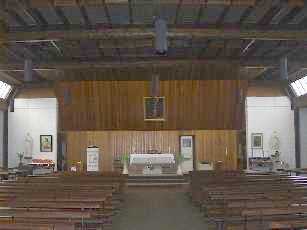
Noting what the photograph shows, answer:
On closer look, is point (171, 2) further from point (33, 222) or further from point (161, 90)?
point (161, 90)

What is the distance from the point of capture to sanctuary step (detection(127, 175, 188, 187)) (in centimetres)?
1784

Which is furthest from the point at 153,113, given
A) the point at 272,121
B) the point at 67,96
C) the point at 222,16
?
the point at 272,121

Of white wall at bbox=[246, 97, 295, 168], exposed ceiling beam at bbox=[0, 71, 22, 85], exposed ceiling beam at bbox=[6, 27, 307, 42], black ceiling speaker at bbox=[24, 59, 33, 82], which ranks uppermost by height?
exposed ceiling beam at bbox=[0, 71, 22, 85]

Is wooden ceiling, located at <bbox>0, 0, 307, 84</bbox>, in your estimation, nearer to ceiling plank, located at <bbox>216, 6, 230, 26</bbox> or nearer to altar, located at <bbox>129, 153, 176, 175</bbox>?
ceiling plank, located at <bbox>216, 6, 230, 26</bbox>

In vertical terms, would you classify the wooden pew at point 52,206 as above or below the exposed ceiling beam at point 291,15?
below

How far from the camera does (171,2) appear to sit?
11141 millimetres

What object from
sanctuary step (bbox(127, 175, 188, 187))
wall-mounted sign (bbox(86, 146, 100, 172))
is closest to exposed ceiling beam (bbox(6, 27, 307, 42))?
sanctuary step (bbox(127, 175, 188, 187))

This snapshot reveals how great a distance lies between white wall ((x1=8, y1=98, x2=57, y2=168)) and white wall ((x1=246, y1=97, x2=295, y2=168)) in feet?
34.5

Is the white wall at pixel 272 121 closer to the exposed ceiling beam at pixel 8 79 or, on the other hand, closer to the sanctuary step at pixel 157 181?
the sanctuary step at pixel 157 181

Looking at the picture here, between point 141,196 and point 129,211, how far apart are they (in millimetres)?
3270

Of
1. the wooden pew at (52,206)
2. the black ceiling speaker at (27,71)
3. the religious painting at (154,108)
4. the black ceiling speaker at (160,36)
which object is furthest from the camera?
the religious painting at (154,108)

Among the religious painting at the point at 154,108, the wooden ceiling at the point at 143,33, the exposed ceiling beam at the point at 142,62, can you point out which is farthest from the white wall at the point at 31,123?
the religious painting at the point at 154,108

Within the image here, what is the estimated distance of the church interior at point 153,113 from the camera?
9.31 metres

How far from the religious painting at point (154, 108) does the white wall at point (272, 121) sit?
7923 mm
